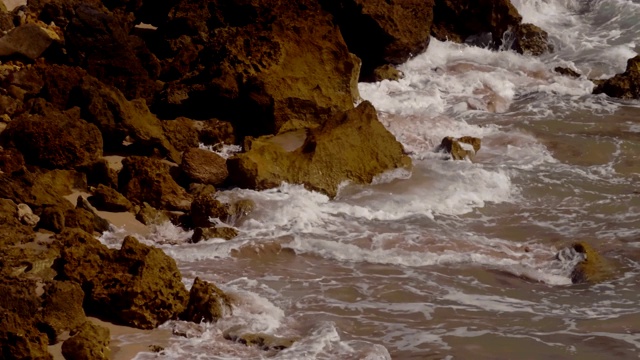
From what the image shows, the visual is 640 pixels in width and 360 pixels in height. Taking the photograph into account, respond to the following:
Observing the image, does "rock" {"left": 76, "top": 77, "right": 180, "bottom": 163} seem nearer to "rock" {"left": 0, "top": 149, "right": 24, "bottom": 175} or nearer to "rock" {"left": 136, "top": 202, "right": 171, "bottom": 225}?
"rock" {"left": 0, "top": 149, "right": 24, "bottom": 175}

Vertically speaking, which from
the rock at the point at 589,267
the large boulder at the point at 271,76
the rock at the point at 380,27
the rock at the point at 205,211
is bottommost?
the rock at the point at 589,267

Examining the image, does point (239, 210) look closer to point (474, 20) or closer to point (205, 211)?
point (205, 211)

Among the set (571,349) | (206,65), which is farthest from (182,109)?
(571,349)

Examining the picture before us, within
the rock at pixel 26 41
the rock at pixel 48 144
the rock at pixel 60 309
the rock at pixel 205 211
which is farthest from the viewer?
the rock at pixel 26 41

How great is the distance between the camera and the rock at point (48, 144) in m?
8.31

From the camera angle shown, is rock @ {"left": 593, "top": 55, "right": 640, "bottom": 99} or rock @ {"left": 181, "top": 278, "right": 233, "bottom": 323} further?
rock @ {"left": 593, "top": 55, "right": 640, "bottom": 99}

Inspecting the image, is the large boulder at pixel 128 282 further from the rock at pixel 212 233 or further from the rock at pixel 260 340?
the rock at pixel 212 233

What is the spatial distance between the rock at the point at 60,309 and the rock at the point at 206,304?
0.70 m

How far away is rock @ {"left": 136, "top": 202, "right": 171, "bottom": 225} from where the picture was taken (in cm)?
774

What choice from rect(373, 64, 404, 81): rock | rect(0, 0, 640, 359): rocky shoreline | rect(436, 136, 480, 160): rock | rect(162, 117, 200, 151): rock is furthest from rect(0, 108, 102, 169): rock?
rect(373, 64, 404, 81): rock

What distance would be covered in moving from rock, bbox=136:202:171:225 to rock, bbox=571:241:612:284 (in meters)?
3.47

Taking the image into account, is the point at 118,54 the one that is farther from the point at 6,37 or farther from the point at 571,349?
the point at 571,349

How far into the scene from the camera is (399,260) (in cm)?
744

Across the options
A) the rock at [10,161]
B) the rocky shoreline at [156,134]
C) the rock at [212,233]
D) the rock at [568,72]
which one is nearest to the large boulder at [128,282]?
the rocky shoreline at [156,134]
